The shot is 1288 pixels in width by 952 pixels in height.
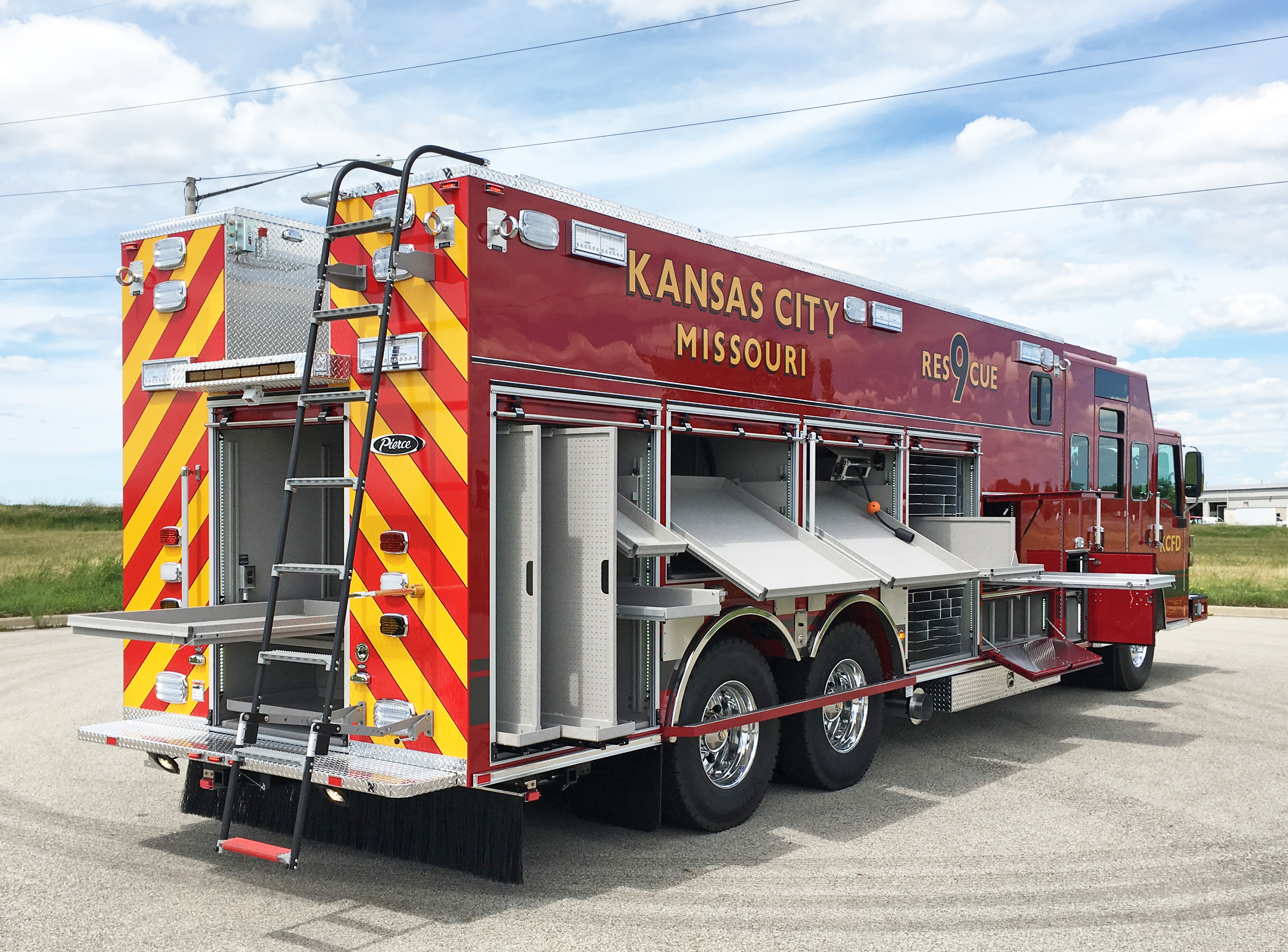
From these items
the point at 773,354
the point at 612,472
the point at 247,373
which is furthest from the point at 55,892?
the point at 773,354

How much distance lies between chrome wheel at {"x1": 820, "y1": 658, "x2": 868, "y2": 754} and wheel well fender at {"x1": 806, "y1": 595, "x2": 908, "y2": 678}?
0.90 ft

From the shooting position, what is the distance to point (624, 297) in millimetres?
6141

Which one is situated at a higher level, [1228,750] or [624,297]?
Answer: [624,297]

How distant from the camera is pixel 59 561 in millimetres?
26766

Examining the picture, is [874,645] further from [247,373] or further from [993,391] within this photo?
[247,373]

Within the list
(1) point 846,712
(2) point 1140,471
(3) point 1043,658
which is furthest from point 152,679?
(2) point 1140,471

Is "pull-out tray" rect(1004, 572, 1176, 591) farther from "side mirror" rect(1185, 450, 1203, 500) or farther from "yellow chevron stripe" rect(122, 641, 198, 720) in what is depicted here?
"yellow chevron stripe" rect(122, 641, 198, 720)

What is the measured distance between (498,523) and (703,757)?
1909 mm

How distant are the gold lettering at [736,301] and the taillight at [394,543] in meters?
2.55

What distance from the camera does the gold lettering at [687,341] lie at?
6.52m

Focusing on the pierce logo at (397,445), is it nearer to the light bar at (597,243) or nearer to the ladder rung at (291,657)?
the ladder rung at (291,657)

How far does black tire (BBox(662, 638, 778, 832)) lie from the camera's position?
241 inches

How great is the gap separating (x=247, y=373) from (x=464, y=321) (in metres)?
1.36

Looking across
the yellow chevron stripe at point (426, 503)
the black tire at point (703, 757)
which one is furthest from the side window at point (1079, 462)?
the yellow chevron stripe at point (426, 503)
